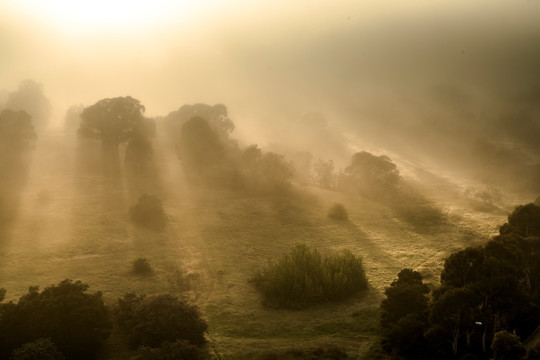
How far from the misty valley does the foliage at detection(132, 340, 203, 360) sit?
18 cm

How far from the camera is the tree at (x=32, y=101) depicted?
446 ft

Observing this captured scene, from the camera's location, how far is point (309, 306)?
42.6 meters

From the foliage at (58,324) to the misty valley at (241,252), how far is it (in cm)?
10

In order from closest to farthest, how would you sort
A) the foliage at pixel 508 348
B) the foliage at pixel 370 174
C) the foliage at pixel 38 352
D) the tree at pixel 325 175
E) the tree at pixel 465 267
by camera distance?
the foliage at pixel 508 348, the foliage at pixel 38 352, the tree at pixel 465 267, the foliage at pixel 370 174, the tree at pixel 325 175

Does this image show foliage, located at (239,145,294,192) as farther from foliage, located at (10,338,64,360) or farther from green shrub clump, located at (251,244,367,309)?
foliage, located at (10,338,64,360)

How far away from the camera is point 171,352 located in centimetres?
2838

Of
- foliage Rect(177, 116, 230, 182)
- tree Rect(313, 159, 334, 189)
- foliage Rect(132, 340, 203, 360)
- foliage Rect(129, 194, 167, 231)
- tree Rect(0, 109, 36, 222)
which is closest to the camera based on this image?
foliage Rect(132, 340, 203, 360)

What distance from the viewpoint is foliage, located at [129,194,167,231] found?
63.7 metres

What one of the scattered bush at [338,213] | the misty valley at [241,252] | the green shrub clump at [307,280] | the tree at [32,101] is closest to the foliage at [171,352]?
the misty valley at [241,252]

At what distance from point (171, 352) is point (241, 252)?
28734mm

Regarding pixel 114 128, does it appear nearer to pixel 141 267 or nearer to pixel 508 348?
pixel 141 267

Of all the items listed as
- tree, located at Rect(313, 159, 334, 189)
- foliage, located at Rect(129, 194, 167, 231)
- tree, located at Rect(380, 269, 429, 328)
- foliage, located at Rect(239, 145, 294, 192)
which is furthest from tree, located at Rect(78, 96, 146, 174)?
tree, located at Rect(380, 269, 429, 328)

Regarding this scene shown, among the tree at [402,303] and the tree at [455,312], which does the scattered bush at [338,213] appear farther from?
the tree at [455,312]

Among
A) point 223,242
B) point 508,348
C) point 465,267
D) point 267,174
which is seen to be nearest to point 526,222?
point 465,267
